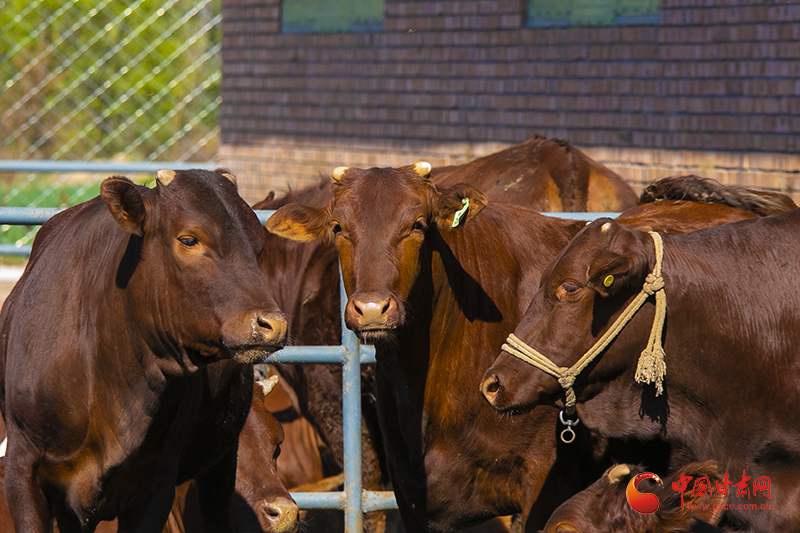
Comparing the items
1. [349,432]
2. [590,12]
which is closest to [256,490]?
[349,432]

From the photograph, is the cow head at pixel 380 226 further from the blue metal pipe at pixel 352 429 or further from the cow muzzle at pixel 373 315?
the blue metal pipe at pixel 352 429

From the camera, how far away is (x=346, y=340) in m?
4.18

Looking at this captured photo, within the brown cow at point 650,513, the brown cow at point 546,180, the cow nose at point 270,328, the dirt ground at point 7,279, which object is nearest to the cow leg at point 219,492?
the cow nose at point 270,328

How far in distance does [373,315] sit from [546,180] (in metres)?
2.26

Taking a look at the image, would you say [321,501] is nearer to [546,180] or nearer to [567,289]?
[567,289]

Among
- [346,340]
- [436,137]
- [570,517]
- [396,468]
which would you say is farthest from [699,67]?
[570,517]

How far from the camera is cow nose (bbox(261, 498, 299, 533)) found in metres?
3.61

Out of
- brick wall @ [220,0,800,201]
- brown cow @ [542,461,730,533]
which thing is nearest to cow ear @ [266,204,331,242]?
brown cow @ [542,461,730,533]

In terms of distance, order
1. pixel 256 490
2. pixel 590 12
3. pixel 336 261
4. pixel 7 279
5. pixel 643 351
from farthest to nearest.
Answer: pixel 7 279
pixel 590 12
pixel 336 261
pixel 256 490
pixel 643 351

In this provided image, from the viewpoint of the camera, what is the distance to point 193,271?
2982 millimetres

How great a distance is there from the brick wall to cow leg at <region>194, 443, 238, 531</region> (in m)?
4.45

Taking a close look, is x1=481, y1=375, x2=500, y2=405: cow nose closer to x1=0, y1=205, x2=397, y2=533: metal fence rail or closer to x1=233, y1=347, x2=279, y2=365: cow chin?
x1=233, y1=347, x2=279, y2=365: cow chin

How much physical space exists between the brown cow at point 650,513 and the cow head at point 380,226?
34.3 inches

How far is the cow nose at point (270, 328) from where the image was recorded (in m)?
2.85
